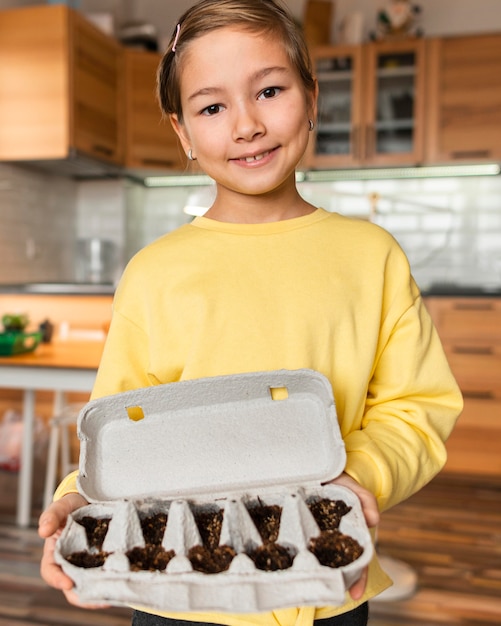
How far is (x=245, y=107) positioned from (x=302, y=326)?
0.28 m

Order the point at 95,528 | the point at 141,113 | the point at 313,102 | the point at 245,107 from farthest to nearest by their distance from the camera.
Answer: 1. the point at 141,113
2. the point at 313,102
3. the point at 245,107
4. the point at 95,528

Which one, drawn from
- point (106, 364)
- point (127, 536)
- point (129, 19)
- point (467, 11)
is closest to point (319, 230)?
point (106, 364)

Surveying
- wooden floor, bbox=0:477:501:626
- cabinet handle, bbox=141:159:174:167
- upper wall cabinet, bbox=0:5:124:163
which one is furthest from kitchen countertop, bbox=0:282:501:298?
cabinet handle, bbox=141:159:174:167

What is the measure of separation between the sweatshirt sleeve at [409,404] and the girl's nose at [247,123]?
0.29 meters

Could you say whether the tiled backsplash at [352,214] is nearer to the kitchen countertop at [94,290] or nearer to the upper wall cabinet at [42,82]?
the upper wall cabinet at [42,82]

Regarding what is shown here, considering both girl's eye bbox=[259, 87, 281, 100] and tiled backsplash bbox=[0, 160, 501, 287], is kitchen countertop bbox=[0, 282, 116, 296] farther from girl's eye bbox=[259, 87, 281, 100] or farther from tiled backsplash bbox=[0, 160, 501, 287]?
girl's eye bbox=[259, 87, 281, 100]

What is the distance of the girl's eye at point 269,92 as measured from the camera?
808 millimetres

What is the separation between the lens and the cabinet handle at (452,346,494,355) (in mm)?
3354

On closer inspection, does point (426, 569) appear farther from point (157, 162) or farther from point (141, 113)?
point (141, 113)

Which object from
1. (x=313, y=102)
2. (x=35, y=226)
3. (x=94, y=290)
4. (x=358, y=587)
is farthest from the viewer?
(x=35, y=226)

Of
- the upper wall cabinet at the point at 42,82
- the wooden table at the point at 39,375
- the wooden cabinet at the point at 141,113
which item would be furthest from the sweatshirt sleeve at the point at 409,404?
the wooden cabinet at the point at 141,113

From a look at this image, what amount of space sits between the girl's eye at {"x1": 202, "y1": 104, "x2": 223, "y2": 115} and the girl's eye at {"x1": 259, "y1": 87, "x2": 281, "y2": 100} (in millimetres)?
55

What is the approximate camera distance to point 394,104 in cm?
406

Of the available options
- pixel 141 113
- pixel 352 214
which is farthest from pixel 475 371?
pixel 141 113
